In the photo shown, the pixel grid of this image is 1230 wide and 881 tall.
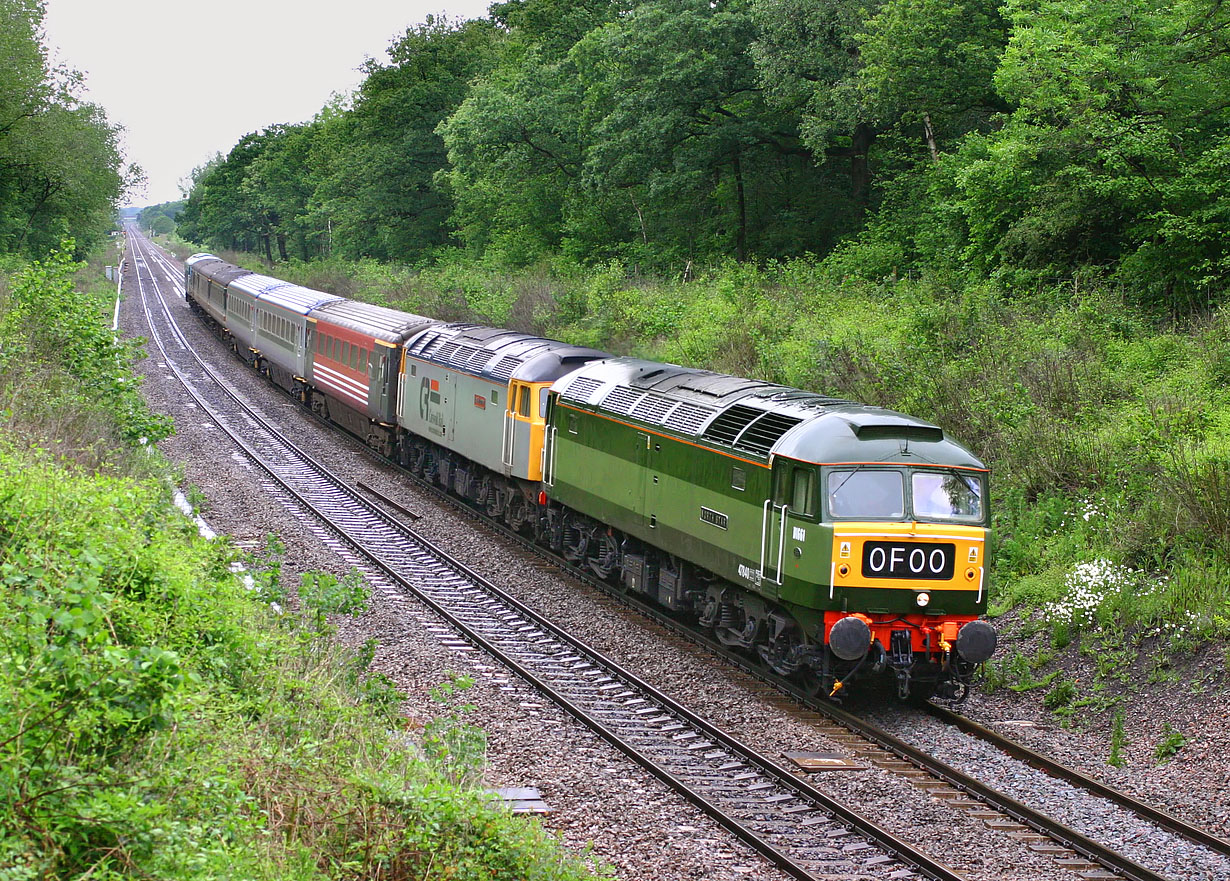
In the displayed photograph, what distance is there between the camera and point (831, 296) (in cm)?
2822

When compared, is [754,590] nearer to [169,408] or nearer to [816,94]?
[816,94]

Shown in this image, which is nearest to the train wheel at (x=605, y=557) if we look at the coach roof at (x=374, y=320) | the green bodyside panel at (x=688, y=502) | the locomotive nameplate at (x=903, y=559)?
the green bodyside panel at (x=688, y=502)

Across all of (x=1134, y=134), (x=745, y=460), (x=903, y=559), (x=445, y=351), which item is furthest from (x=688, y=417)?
(x=1134, y=134)

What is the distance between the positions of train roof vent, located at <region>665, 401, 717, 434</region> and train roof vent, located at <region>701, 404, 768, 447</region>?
232 mm

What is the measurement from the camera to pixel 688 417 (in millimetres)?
14562

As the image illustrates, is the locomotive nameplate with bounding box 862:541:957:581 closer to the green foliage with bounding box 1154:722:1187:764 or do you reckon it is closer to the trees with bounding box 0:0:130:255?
the green foliage with bounding box 1154:722:1187:764

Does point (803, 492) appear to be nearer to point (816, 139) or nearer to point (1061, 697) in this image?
point (1061, 697)

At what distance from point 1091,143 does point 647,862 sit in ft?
55.0

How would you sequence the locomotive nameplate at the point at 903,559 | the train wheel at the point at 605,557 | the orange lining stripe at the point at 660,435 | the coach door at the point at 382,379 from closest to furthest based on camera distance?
the locomotive nameplate at the point at 903,559 → the orange lining stripe at the point at 660,435 → the train wheel at the point at 605,557 → the coach door at the point at 382,379

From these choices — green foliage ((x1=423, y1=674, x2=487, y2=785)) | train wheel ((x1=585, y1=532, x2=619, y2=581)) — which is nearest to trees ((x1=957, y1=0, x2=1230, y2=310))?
train wheel ((x1=585, y1=532, x2=619, y2=581))

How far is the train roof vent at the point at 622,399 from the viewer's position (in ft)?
52.5

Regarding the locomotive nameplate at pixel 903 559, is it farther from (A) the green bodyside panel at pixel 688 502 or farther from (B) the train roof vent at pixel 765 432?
(B) the train roof vent at pixel 765 432

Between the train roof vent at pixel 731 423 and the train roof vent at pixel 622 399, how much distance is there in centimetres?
217

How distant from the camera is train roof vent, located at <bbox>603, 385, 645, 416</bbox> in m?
16.0
